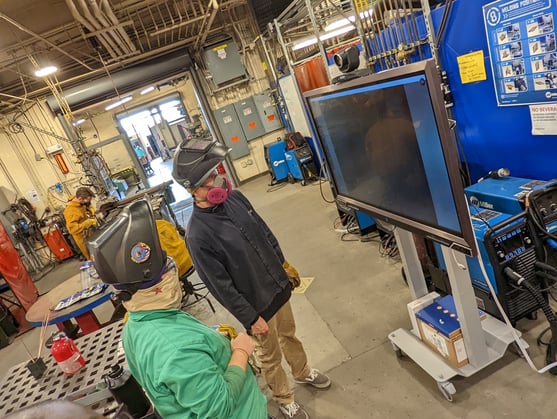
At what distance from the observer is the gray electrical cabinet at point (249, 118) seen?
852 centimetres

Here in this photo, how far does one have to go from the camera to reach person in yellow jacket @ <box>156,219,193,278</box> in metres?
3.38

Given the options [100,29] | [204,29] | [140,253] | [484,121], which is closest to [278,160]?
[204,29]

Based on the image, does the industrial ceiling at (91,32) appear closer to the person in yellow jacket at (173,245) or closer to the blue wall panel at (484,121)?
the person in yellow jacket at (173,245)

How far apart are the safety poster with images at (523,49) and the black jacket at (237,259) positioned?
1.79 metres

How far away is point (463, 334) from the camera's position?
1.98m

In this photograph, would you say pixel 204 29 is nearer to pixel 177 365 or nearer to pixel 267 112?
pixel 267 112

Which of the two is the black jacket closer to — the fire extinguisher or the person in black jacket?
the person in black jacket

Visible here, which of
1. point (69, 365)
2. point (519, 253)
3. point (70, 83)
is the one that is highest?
point (70, 83)

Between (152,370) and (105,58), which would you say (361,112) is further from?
(105,58)

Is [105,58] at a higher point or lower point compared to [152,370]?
higher

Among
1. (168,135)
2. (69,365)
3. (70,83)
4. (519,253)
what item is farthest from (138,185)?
(519,253)

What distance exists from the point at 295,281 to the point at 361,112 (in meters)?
1.09

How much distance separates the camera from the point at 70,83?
7.73m

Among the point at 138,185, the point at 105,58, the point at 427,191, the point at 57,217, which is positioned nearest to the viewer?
the point at 427,191
